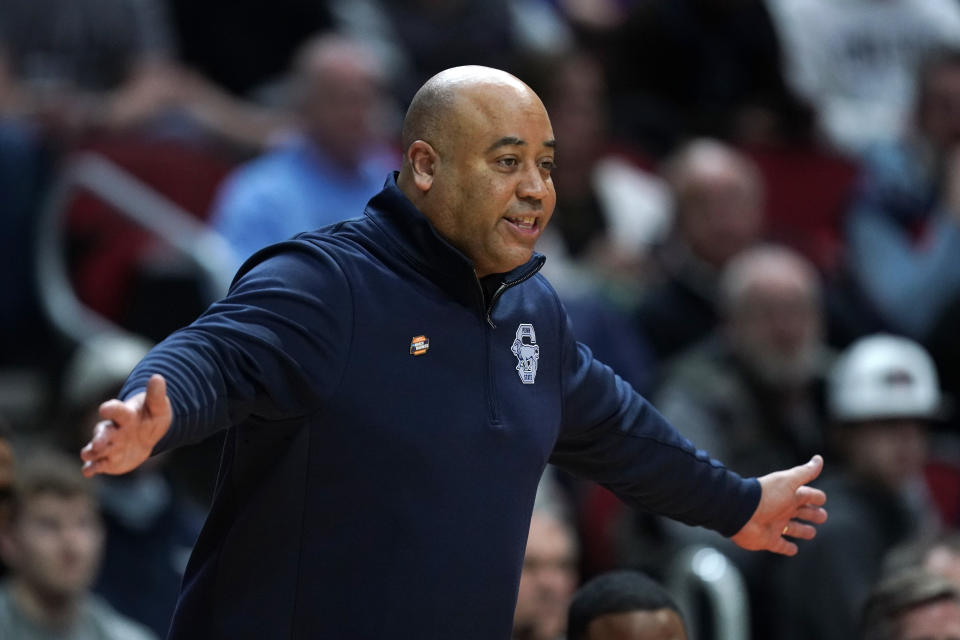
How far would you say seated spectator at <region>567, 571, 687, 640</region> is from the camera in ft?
11.9

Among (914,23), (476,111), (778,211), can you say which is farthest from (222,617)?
(914,23)

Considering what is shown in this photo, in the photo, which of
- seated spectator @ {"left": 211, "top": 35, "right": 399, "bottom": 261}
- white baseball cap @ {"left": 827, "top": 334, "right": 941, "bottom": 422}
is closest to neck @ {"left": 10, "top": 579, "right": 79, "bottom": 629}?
seated spectator @ {"left": 211, "top": 35, "right": 399, "bottom": 261}

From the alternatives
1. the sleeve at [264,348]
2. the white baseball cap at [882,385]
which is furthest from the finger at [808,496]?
the white baseball cap at [882,385]

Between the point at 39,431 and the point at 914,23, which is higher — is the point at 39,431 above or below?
below

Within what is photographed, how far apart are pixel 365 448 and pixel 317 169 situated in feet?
12.1

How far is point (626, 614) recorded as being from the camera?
12.0 feet

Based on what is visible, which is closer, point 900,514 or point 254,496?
point 254,496

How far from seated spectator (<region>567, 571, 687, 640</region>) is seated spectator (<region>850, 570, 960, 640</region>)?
30.3 inches

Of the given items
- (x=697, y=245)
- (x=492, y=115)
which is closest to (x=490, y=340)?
(x=492, y=115)

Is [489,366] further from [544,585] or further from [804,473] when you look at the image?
[544,585]

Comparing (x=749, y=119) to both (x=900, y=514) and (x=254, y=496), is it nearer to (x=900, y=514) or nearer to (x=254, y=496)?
(x=900, y=514)

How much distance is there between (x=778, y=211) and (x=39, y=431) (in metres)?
3.95

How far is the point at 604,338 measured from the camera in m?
6.39

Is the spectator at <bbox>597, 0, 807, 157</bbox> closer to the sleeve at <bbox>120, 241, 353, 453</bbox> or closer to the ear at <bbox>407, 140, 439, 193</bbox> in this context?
Answer: the ear at <bbox>407, 140, 439, 193</bbox>
